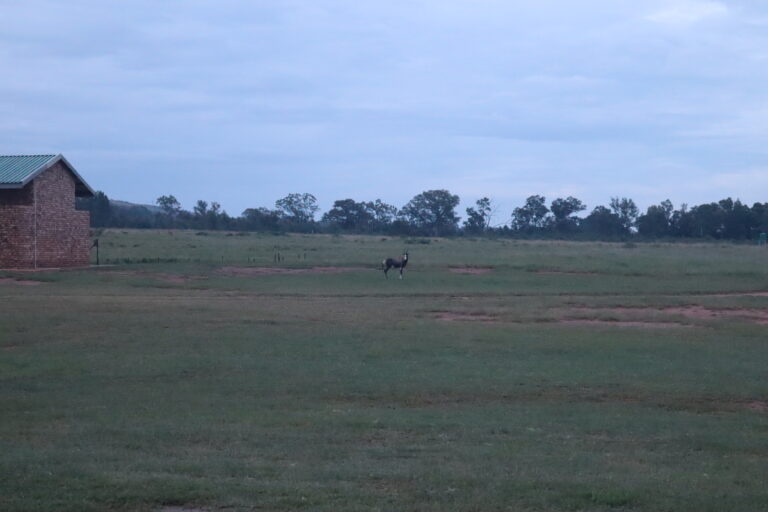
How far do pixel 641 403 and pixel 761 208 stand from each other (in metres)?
122

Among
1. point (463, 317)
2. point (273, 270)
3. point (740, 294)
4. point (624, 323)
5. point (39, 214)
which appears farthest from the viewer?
point (273, 270)

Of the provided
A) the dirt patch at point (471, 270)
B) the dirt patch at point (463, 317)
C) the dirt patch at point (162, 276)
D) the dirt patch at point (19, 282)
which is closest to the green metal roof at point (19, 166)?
the dirt patch at point (19, 282)

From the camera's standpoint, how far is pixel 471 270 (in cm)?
5016

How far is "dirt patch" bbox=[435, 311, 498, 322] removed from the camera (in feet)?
91.7

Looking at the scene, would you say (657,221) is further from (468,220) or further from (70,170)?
(70,170)

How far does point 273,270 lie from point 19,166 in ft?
44.6

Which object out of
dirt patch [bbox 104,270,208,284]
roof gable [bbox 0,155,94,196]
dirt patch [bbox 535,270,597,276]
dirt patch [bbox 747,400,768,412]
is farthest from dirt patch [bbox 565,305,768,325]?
roof gable [bbox 0,155,94,196]

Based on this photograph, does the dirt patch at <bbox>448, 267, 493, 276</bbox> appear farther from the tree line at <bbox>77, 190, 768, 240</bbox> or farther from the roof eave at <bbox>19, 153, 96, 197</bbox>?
the tree line at <bbox>77, 190, 768, 240</bbox>

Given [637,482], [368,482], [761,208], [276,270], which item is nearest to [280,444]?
[368,482]

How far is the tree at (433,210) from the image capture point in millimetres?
150125

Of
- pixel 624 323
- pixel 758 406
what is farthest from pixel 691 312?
pixel 758 406

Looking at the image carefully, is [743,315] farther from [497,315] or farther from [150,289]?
[150,289]

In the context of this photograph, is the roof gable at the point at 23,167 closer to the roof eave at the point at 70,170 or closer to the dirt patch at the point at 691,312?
the roof eave at the point at 70,170

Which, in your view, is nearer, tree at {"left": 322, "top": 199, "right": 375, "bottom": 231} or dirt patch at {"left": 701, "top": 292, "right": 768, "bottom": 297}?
dirt patch at {"left": 701, "top": 292, "right": 768, "bottom": 297}
